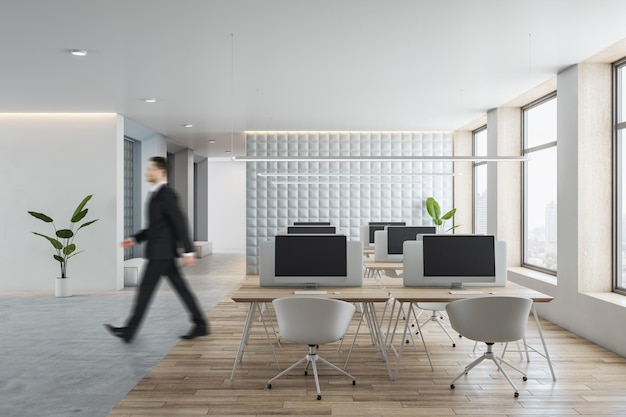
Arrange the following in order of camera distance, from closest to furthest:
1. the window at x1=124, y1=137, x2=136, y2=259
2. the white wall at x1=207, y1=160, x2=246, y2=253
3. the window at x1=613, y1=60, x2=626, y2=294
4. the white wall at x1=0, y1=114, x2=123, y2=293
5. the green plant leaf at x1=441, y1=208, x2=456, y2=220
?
the window at x1=613, y1=60, x2=626, y2=294
the white wall at x1=0, y1=114, x2=123, y2=293
the green plant leaf at x1=441, y1=208, x2=456, y2=220
the window at x1=124, y1=137, x2=136, y2=259
the white wall at x1=207, y1=160, x2=246, y2=253

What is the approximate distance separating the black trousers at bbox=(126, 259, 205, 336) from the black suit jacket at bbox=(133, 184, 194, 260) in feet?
0.23

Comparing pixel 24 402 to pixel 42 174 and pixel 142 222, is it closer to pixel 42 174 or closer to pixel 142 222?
pixel 42 174

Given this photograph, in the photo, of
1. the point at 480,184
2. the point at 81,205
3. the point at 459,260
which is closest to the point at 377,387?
the point at 459,260

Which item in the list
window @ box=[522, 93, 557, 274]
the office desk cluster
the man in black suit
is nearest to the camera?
the office desk cluster

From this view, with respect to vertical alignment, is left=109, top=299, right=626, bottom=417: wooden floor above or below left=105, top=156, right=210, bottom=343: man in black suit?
below

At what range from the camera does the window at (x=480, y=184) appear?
1075cm

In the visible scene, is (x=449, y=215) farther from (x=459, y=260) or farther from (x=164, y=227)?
(x=164, y=227)

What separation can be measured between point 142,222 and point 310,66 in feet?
23.6

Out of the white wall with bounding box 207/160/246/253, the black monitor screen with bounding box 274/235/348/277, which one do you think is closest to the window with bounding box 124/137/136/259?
the white wall with bounding box 207/160/246/253

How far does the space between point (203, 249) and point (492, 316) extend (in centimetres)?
1318

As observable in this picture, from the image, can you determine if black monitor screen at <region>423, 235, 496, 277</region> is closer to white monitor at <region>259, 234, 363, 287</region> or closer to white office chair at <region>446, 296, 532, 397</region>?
white monitor at <region>259, 234, 363, 287</region>

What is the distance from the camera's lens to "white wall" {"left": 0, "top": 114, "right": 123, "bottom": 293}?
948cm

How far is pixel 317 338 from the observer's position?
403 centimetres

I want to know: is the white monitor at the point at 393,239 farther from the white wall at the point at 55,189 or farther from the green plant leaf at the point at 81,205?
the white wall at the point at 55,189
